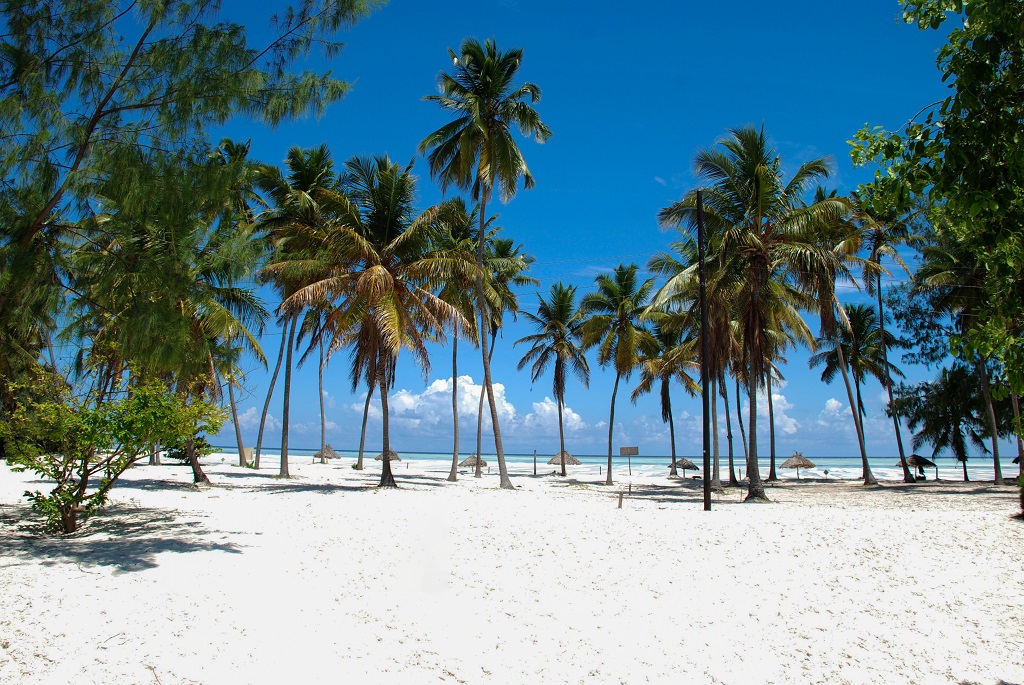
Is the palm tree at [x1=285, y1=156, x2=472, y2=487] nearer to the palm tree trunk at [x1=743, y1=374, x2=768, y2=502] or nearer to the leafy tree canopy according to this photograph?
the palm tree trunk at [x1=743, y1=374, x2=768, y2=502]

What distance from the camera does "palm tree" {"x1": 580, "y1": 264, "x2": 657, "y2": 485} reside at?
2928 cm

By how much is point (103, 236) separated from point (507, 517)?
7.60 metres

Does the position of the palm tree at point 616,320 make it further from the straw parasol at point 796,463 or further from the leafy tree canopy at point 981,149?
the leafy tree canopy at point 981,149

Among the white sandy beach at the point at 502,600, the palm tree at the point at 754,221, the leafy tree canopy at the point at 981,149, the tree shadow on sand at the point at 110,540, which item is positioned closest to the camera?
the leafy tree canopy at the point at 981,149

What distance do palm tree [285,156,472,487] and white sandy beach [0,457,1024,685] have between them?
22.3ft

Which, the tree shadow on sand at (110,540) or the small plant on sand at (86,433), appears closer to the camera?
the tree shadow on sand at (110,540)

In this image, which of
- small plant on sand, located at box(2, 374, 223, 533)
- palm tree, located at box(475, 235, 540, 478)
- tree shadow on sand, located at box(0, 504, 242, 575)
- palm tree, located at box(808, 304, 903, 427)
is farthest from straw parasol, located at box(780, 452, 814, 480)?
small plant on sand, located at box(2, 374, 223, 533)

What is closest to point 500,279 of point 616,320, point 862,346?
point 616,320

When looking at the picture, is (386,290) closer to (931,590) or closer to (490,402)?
(490,402)

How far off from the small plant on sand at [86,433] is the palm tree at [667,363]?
19526mm

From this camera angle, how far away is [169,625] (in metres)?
6.18

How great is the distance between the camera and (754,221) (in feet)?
54.6

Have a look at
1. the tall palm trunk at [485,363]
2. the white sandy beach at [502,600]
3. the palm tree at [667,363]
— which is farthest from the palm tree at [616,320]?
the white sandy beach at [502,600]

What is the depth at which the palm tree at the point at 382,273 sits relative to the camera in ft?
55.6
